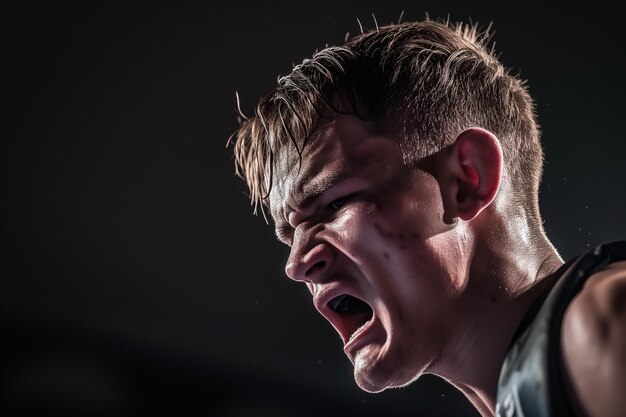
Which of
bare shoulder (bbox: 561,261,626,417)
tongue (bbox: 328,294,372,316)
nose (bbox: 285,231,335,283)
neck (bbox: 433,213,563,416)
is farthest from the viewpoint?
tongue (bbox: 328,294,372,316)

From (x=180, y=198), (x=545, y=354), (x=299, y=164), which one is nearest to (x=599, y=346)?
(x=545, y=354)

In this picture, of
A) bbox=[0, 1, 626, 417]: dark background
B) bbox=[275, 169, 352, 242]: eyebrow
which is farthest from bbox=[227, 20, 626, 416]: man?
bbox=[0, 1, 626, 417]: dark background

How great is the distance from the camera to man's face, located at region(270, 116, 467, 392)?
906 mm

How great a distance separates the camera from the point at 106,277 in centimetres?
273

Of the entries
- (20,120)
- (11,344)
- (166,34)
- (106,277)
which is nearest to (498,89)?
(166,34)

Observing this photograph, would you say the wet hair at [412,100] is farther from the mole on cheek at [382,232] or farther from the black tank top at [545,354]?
the black tank top at [545,354]

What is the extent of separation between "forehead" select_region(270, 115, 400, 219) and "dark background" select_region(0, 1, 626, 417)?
1.00 metres

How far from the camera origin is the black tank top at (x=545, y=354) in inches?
25.9

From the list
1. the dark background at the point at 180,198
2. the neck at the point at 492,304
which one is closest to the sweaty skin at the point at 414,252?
the neck at the point at 492,304

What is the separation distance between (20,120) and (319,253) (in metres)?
1.61

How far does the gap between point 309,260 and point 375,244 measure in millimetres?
95

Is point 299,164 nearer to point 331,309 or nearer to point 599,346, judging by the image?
point 331,309

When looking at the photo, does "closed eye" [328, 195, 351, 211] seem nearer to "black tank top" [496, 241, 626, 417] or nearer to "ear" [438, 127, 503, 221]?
"ear" [438, 127, 503, 221]

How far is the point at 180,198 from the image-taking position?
251cm
